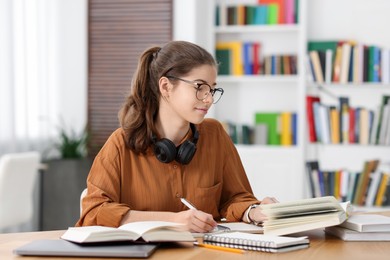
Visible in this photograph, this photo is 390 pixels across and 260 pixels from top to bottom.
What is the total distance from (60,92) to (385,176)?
272 cm

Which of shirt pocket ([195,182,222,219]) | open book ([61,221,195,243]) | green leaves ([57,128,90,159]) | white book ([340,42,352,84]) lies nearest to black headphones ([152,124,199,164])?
shirt pocket ([195,182,222,219])

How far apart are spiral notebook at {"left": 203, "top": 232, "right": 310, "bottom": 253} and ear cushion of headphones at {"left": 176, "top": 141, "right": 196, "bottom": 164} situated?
46 cm

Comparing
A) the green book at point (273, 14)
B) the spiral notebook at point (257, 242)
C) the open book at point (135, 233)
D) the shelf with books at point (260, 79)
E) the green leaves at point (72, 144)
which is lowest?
the green leaves at point (72, 144)

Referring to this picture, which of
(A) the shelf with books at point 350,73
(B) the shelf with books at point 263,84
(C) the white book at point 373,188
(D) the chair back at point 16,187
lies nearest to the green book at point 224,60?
(B) the shelf with books at point 263,84

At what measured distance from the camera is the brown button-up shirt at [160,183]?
2311mm

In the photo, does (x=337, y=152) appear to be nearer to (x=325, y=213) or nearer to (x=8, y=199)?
(x=8, y=199)

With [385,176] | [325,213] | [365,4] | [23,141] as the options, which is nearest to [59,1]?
[23,141]

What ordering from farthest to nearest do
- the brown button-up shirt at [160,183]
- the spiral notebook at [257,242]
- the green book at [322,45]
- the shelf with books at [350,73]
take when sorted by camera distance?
the green book at [322,45] → the shelf with books at [350,73] → the brown button-up shirt at [160,183] → the spiral notebook at [257,242]

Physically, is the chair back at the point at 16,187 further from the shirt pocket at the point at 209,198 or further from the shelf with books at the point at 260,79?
the shirt pocket at the point at 209,198

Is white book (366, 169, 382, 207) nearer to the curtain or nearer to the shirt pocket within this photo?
the curtain

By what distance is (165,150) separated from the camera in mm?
2416

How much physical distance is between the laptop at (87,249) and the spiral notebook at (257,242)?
0.18m

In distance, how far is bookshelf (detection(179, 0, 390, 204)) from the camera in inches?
206

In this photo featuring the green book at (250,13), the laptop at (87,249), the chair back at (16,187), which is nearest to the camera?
the laptop at (87,249)
